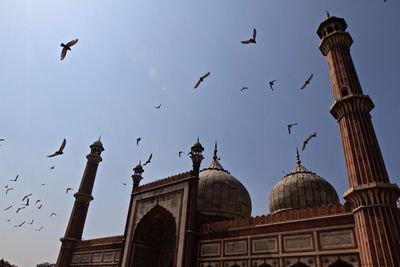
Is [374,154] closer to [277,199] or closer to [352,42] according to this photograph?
[352,42]

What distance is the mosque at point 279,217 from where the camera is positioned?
10078mm

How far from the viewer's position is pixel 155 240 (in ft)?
59.8

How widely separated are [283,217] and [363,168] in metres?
3.48

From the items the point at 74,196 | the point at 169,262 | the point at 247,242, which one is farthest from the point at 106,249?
the point at 247,242

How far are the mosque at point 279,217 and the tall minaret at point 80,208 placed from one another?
0.24 ft

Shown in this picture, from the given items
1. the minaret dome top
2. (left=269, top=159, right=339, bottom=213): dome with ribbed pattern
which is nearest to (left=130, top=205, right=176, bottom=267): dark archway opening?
(left=269, top=159, right=339, bottom=213): dome with ribbed pattern

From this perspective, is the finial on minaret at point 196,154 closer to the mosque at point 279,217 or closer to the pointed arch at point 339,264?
the mosque at point 279,217

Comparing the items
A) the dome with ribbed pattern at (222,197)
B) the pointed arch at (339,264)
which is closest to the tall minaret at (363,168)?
the pointed arch at (339,264)

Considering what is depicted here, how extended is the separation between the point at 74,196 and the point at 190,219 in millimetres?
12573

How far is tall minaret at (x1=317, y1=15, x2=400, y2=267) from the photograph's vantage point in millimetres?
9266

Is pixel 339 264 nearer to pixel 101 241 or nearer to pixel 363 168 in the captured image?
pixel 363 168

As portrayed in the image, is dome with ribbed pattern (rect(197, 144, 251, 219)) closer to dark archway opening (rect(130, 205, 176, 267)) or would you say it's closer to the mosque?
the mosque

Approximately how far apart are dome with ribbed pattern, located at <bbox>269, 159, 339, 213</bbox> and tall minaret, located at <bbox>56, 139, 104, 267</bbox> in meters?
13.4

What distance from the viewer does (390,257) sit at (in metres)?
8.88
